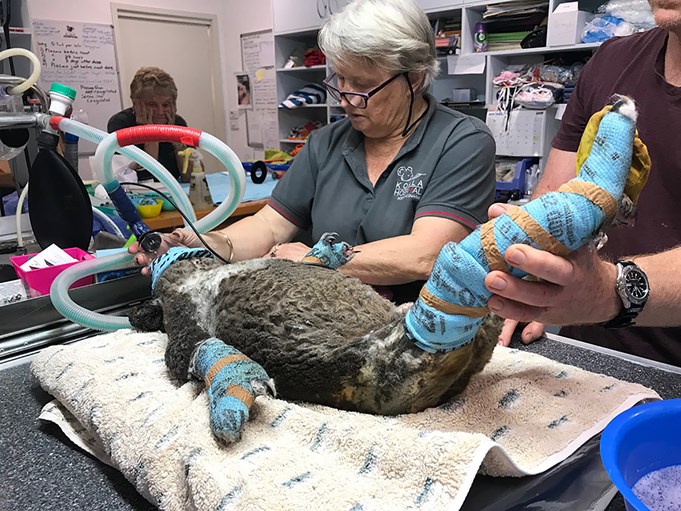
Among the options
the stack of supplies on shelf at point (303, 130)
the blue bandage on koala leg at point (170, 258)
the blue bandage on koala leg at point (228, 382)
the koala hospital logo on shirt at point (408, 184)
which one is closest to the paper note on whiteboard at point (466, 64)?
the stack of supplies on shelf at point (303, 130)

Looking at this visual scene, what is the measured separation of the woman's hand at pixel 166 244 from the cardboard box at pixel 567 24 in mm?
2174

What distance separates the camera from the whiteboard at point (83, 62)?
387cm

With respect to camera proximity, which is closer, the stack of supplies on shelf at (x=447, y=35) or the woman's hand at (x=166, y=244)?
the woman's hand at (x=166, y=244)

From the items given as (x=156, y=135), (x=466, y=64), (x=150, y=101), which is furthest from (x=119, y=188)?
(x=466, y=64)

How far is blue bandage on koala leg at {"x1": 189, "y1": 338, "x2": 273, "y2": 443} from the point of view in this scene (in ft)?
2.02

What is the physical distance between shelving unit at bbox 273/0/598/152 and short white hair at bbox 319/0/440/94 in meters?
1.13

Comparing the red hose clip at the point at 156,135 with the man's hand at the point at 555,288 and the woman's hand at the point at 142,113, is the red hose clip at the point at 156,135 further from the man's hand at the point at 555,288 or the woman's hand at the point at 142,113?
the woman's hand at the point at 142,113

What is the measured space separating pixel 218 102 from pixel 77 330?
4.30m

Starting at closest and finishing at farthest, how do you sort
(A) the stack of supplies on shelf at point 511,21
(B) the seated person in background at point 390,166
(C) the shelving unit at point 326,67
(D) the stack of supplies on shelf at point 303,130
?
(B) the seated person in background at point 390,166, (A) the stack of supplies on shelf at point 511,21, (C) the shelving unit at point 326,67, (D) the stack of supplies on shelf at point 303,130

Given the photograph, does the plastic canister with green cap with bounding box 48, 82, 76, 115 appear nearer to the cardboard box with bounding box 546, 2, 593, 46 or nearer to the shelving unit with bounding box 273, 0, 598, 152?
the shelving unit with bounding box 273, 0, 598, 152

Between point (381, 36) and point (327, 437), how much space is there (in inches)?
35.6

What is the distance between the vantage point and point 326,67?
12.4 feet

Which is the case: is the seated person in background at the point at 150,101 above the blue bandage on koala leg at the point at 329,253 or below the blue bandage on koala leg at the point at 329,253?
above

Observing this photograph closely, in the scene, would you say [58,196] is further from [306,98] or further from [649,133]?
[306,98]
